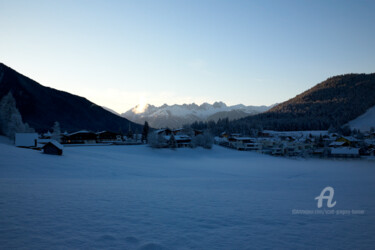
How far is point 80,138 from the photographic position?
84000mm

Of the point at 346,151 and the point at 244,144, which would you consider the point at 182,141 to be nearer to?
the point at 244,144

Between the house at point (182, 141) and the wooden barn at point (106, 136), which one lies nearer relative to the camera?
the house at point (182, 141)

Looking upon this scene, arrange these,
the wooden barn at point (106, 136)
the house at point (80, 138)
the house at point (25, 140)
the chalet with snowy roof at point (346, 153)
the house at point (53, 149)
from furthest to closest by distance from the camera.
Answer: the wooden barn at point (106, 136)
the chalet with snowy roof at point (346, 153)
the house at point (80, 138)
the house at point (25, 140)
the house at point (53, 149)

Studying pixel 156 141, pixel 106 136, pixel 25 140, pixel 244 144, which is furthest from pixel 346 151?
pixel 25 140

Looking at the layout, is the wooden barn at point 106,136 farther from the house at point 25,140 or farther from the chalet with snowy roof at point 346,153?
the chalet with snowy roof at point 346,153

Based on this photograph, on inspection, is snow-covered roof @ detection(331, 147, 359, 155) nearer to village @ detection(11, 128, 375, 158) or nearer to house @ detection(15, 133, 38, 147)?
village @ detection(11, 128, 375, 158)

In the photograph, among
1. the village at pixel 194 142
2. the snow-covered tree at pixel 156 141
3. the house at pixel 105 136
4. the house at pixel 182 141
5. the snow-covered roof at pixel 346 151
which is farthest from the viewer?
the house at pixel 105 136

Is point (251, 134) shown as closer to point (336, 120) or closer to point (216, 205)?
point (336, 120)

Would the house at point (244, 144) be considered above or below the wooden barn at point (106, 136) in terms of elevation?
below

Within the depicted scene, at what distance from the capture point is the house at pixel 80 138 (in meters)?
82.3

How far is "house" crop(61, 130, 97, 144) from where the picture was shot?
270 feet

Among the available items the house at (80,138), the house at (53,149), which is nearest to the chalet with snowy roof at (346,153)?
the house at (53,149)

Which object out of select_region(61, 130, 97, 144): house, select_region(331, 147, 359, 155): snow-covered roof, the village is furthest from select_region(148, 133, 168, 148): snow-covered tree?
select_region(331, 147, 359, 155): snow-covered roof

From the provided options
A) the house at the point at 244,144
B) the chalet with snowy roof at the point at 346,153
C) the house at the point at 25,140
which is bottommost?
the chalet with snowy roof at the point at 346,153
